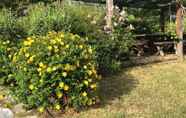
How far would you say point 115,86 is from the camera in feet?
26.8

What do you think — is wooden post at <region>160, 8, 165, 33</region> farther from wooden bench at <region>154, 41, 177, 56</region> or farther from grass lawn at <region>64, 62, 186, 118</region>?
grass lawn at <region>64, 62, 186, 118</region>

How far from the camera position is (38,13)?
895cm

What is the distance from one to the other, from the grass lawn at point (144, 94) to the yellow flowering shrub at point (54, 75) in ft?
1.05

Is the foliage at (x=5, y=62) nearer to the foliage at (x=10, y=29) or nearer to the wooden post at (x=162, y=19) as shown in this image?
the foliage at (x=10, y=29)

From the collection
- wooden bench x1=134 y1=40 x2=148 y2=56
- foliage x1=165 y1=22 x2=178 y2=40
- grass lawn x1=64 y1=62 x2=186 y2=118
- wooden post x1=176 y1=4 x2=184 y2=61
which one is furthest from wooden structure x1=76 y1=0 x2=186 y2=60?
grass lawn x1=64 y1=62 x2=186 y2=118

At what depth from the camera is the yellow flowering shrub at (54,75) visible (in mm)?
6508

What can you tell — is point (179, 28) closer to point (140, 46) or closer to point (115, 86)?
point (140, 46)

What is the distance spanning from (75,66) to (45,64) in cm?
46

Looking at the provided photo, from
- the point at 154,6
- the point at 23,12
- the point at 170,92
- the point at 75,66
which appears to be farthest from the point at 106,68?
the point at 23,12

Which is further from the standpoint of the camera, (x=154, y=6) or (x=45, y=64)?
(x=154, y=6)

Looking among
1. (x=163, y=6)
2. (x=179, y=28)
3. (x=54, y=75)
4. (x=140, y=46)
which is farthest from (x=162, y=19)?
(x=54, y=75)

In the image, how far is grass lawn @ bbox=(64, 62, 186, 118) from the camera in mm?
6695

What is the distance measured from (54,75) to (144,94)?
6.27 ft

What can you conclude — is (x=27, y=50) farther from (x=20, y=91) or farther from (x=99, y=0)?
(x=99, y=0)
